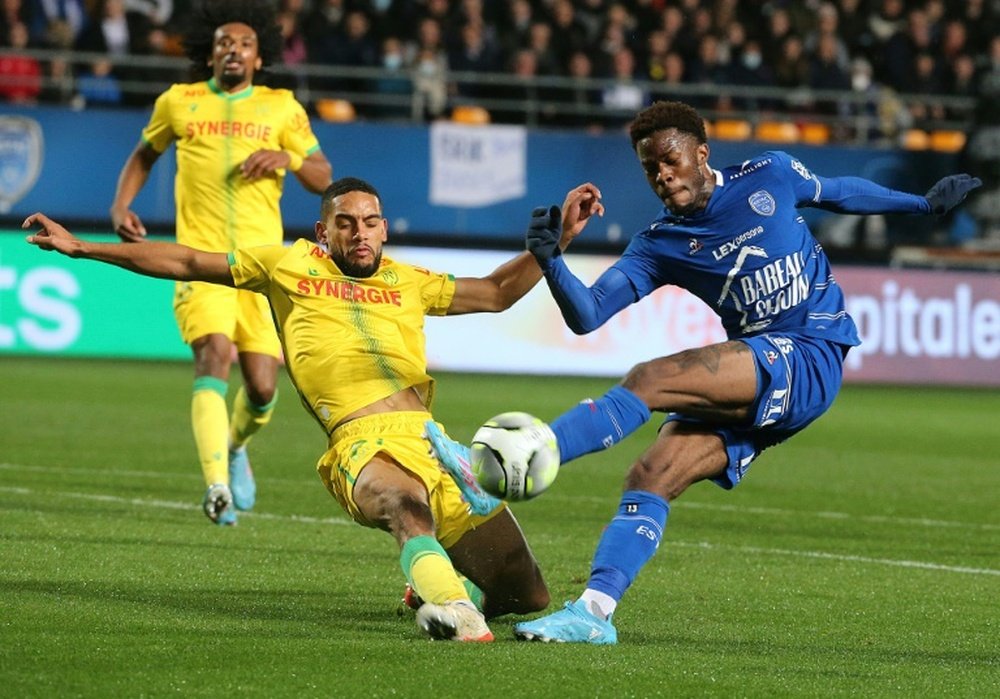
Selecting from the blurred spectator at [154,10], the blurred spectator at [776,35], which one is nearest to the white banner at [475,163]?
the blurred spectator at [154,10]

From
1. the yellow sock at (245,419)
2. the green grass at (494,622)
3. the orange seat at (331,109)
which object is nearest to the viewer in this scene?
the green grass at (494,622)

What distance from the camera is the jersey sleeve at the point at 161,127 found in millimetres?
9742

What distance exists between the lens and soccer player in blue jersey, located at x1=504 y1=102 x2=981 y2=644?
19.7 ft

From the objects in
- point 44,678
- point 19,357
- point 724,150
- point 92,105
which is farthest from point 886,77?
point 44,678

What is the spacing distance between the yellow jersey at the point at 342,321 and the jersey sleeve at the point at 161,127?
3.15 meters

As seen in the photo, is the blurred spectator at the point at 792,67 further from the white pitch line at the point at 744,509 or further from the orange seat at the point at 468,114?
the white pitch line at the point at 744,509

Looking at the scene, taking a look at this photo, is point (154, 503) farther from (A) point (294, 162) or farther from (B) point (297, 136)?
(B) point (297, 136)

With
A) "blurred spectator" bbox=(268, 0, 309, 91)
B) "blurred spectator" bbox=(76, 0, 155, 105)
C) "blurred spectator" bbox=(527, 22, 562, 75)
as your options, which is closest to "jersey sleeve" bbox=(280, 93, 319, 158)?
"blurred spectator" bbox=(268, 0, 309, 91)

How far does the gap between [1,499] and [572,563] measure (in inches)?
125

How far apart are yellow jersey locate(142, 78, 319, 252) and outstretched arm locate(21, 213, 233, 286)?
9.60ft

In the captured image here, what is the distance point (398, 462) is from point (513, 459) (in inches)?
38.2

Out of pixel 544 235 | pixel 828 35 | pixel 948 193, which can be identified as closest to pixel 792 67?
pixel 828 35

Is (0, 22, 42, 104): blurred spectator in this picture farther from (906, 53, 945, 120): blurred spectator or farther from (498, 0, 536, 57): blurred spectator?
(906, 53, 945, 120): blurred spectator

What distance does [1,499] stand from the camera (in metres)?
9.54
